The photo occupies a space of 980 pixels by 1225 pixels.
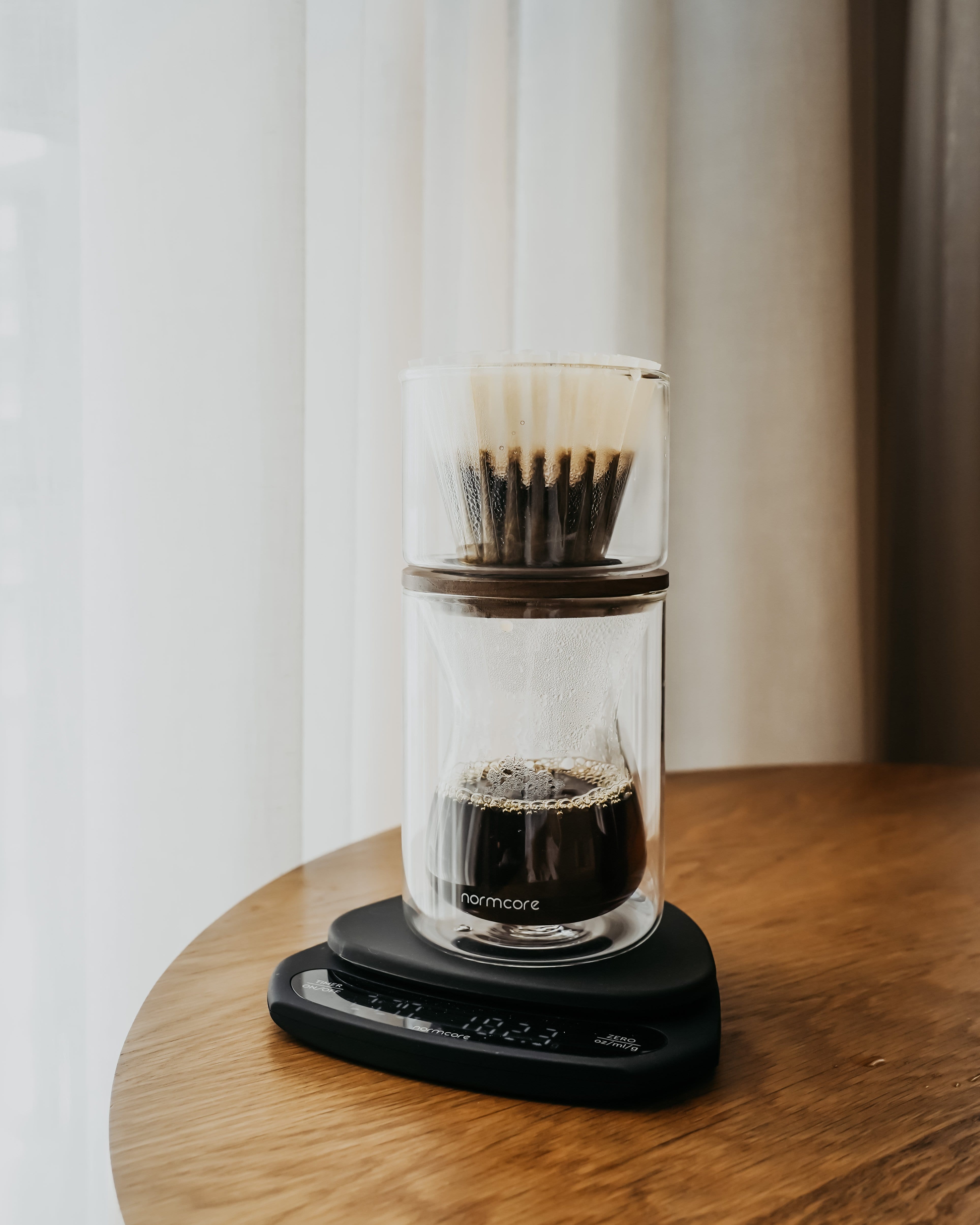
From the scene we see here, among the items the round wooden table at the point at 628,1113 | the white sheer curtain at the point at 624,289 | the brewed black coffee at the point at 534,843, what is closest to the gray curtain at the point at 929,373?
the white sheer curtain at the point at 624,289

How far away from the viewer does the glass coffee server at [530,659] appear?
47 cm

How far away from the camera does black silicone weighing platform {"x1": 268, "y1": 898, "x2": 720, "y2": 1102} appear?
1.32 feet

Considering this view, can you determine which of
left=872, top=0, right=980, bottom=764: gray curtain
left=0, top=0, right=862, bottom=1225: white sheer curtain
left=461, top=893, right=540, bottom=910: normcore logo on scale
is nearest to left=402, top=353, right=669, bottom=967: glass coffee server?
left=461, top=893, right=540, bottom=910: normcore logo on scale

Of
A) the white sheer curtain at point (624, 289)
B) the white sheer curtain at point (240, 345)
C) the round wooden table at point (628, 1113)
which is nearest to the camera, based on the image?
the round wooden table at point (628, 1113)

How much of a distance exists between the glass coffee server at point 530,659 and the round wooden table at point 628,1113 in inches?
3.4

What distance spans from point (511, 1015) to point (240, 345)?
20.7 inches

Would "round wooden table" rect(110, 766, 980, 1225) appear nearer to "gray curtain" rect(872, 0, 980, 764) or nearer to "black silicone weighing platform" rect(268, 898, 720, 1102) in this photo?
"black silicone weighing platform" rect(268, 898, 720, 1102)

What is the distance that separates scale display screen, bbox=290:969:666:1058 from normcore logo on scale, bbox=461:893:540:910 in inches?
1.8

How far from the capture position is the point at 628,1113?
1.30 ft

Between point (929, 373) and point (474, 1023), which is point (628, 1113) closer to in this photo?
point (474, 1023)

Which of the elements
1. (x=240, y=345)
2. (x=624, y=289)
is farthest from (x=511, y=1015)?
(x=624, y=289)

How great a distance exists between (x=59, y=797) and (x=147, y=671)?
105 mm

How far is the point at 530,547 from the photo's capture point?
471mm

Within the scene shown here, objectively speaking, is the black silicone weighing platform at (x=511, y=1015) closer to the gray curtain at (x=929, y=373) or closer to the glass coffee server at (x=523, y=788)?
the glass coffee server at (x=523, y=788)
